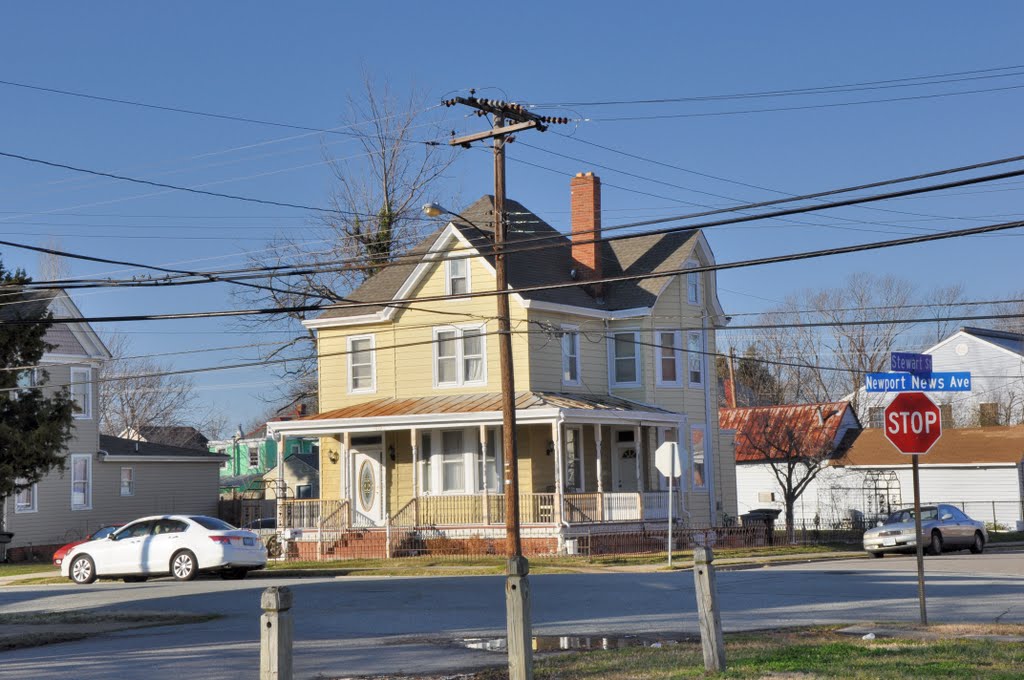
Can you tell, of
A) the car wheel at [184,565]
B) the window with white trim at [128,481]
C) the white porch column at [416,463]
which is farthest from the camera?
the window with white trim at [128,481]

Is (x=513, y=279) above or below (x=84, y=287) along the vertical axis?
above

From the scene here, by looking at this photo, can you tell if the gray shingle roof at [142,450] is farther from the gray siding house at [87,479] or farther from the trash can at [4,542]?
the trash can at [4,542]

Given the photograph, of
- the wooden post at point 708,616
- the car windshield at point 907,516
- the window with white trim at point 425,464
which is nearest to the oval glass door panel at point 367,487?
the window with white trim at point 425,464

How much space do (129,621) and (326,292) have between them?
86.4 ft

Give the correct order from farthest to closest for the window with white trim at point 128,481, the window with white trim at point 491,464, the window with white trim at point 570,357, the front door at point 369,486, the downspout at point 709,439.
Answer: the window with white trim at point 128,481, the downspout at point 709,439, the front door at point 369,486, the window with white trim at point 570,357, the window with white trim at point 491,464

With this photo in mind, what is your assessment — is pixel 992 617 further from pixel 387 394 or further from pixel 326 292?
pixel 326 292

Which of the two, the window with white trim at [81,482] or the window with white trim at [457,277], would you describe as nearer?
the window with white trim at [457,277]

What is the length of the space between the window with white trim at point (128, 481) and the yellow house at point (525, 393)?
1171 centimetres

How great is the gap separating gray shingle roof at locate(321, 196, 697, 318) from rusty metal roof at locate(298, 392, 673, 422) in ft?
9.88

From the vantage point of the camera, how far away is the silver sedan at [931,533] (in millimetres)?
34000

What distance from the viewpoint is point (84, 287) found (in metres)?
21.7

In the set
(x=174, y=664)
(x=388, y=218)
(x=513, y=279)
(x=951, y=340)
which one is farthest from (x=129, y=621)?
(x=951, y=340)

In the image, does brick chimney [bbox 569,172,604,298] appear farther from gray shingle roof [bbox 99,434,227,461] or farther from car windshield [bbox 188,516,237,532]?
gray shingle roof [bbox 99,434,227,461]

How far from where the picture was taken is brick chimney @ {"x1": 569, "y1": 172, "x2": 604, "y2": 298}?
1518 inches
